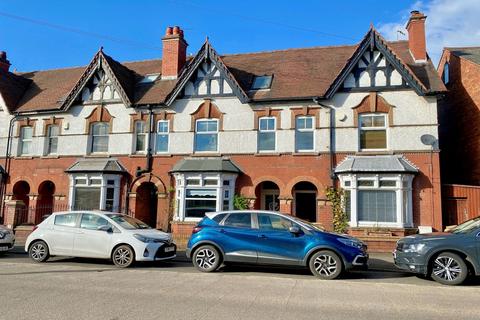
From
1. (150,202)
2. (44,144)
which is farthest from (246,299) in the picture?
(44,144)

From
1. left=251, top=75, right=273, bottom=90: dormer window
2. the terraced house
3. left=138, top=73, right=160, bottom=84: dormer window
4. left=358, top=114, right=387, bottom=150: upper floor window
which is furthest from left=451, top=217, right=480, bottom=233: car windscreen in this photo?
left=138, top=73, right=160, bottom=84: dormer window

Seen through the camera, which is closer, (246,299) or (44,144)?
(246,299)

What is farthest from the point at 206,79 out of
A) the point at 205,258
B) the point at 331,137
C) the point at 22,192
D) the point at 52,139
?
the point at 22,192

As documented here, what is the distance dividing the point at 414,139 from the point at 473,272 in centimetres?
833

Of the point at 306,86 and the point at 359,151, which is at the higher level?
the point at 306,86

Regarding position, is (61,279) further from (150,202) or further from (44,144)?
(44,144)

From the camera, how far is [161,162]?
1906 cm

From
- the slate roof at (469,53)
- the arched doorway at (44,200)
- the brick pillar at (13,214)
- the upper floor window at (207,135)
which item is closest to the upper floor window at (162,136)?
the upper floor window at (207,135)

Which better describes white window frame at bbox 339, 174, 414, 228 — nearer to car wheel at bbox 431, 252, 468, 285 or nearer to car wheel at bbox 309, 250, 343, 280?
car wheel at bbox 431, 252, 468, 285

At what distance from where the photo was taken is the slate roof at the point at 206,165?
17522mm

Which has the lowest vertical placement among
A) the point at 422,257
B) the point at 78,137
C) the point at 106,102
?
the point at 422,257

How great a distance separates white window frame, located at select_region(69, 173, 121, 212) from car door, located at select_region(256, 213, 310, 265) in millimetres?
11145

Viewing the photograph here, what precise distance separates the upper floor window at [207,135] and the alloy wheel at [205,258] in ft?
28.8

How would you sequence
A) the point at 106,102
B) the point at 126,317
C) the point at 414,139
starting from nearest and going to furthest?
the point at 126,317 < the point at 414,139 < the point at 106,102
